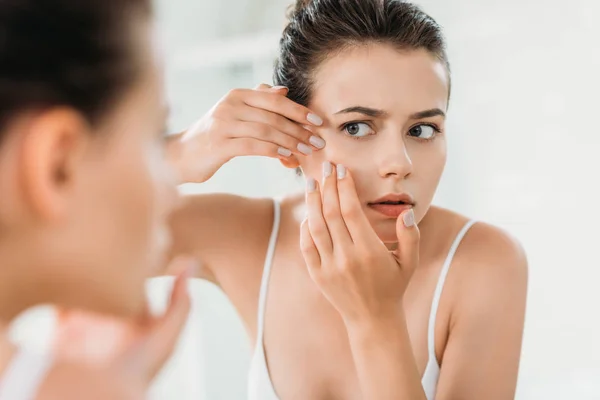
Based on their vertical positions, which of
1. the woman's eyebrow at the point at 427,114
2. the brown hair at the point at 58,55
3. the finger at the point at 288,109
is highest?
the finger at the point at 288,109

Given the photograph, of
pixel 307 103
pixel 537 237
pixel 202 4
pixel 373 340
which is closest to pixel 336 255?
pixel 373 340

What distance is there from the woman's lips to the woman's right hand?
11 centimetres

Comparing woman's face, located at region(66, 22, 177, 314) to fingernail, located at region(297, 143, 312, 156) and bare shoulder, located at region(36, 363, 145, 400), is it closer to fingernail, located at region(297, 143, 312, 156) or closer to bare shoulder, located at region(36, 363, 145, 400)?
bare shoulder, located at region(36, 363, 145, 400)

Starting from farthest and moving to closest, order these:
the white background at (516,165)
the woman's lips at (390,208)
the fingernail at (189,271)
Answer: the white background at (516,165), the woman's lips at (390,208), the fingernail at (189,271)

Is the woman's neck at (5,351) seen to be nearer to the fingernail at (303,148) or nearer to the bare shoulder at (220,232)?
the fingernail at (303,148)

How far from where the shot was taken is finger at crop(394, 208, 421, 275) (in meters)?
0.80

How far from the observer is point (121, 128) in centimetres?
44

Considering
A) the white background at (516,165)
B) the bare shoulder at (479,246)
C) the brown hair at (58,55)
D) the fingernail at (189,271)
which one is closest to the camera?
the brown hair at (58,55)

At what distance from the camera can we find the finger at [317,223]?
0.83 metres

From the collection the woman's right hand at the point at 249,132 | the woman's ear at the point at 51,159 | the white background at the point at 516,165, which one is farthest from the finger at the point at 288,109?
the white background at the point at 516,165

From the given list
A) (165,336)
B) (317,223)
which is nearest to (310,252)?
(317,223)

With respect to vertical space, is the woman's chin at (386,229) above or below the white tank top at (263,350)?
above

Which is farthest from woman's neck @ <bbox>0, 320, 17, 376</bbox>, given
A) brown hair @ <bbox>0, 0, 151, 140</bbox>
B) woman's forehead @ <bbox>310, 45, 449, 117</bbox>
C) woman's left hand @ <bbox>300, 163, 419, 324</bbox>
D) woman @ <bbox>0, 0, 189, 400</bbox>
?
woman's forehead @ <bbox>310, 45, 449, 117</bbox>

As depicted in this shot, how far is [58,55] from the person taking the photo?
40cm
